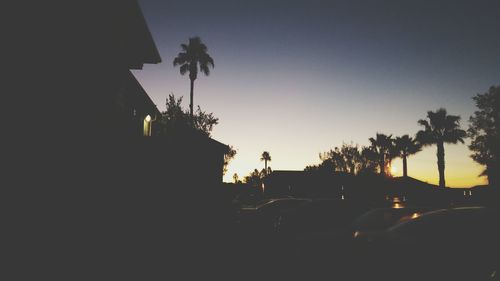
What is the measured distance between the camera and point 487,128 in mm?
41125

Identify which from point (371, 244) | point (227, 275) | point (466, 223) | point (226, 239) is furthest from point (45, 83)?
point (226, 239)

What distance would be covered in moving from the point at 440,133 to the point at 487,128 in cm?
748

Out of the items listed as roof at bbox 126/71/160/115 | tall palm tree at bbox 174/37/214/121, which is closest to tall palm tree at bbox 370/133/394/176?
tall palm tree at bbox 174/37/214/121

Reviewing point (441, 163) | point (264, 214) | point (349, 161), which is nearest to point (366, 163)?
point (349, 161)

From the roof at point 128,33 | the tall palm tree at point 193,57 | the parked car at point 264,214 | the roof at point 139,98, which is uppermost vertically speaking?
the tall palm tree at point 193,57

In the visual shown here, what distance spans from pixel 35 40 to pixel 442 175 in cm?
4257

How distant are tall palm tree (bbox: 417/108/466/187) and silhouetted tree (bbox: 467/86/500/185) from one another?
192 inches

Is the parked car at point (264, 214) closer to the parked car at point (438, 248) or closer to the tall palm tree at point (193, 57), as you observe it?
the parked car at point (438, 248)

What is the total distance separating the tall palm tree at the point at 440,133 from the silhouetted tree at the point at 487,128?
4.87 m

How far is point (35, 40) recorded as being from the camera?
2738mm

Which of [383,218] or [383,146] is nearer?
[383,218]

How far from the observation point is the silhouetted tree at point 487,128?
130 ft

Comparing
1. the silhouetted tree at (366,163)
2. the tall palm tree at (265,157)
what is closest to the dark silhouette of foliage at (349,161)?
the silhouetted tree at (366,163)

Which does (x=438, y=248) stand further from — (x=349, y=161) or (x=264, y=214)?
(x=349, y=161)
